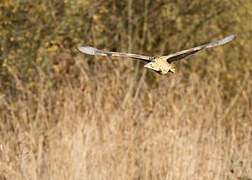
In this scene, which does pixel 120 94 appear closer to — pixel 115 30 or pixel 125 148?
pixel 125 148

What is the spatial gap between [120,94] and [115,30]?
2008 millimetres

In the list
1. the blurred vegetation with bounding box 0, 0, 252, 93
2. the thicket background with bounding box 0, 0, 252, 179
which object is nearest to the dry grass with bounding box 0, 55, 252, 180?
the thicket background with bounding box 0, 0, 252, 179

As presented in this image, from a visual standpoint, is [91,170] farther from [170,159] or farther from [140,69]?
[140,69]

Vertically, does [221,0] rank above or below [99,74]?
above

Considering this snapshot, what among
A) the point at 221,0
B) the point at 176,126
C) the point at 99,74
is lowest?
the point at 176,126

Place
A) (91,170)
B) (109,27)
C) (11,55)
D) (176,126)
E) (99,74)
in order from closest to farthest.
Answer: (91,170), (176,126), (99,74), (11,55), (109,27)

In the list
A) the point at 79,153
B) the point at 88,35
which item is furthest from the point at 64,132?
the point at 88,35

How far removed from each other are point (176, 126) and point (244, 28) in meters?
3.22

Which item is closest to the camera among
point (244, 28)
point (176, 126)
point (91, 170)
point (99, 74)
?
point (91, 170)

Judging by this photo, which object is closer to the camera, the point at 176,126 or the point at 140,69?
the point at 176,126

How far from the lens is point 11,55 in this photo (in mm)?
4883

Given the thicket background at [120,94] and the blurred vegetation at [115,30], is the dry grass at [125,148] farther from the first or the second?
the blurred vegetation at [115,30]

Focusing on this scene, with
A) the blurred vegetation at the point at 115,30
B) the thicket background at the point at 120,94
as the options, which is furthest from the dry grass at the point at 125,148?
the blurred vegetation at the point at 115,30

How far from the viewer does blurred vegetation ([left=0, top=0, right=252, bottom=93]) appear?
4953mm
